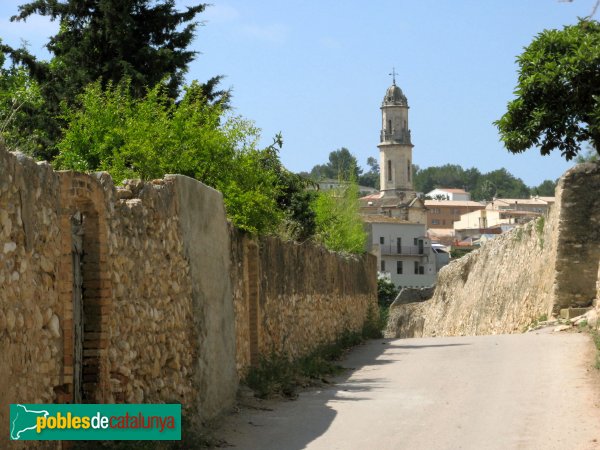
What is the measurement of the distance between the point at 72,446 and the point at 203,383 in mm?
3800

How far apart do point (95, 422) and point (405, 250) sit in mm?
99672

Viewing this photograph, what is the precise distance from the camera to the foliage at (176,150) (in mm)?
16219

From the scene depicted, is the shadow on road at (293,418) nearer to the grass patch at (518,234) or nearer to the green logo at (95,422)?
the green logo at (95,422)

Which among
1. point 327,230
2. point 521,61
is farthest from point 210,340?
point 327,230

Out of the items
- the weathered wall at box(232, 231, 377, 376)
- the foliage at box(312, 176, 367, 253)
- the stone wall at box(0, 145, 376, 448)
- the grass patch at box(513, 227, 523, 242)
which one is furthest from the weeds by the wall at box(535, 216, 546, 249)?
the stone wall at box(0, 145, 376, 448)

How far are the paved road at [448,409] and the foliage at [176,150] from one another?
3164mm

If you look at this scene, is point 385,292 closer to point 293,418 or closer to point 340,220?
point 340,220

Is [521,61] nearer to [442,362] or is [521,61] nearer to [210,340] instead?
[442,362]

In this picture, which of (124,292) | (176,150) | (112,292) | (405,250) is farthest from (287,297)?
(405,250)

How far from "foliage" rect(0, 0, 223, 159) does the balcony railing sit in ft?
260

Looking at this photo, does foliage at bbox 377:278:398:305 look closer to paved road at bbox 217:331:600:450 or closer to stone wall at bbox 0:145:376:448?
paved road at bbox 217:331:600:450

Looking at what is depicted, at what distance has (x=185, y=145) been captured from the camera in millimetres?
16516

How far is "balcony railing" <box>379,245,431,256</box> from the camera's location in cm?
10712

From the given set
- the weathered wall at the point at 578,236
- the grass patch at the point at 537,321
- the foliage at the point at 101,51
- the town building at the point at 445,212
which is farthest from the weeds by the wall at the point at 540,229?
the town building at the point at 445,212
